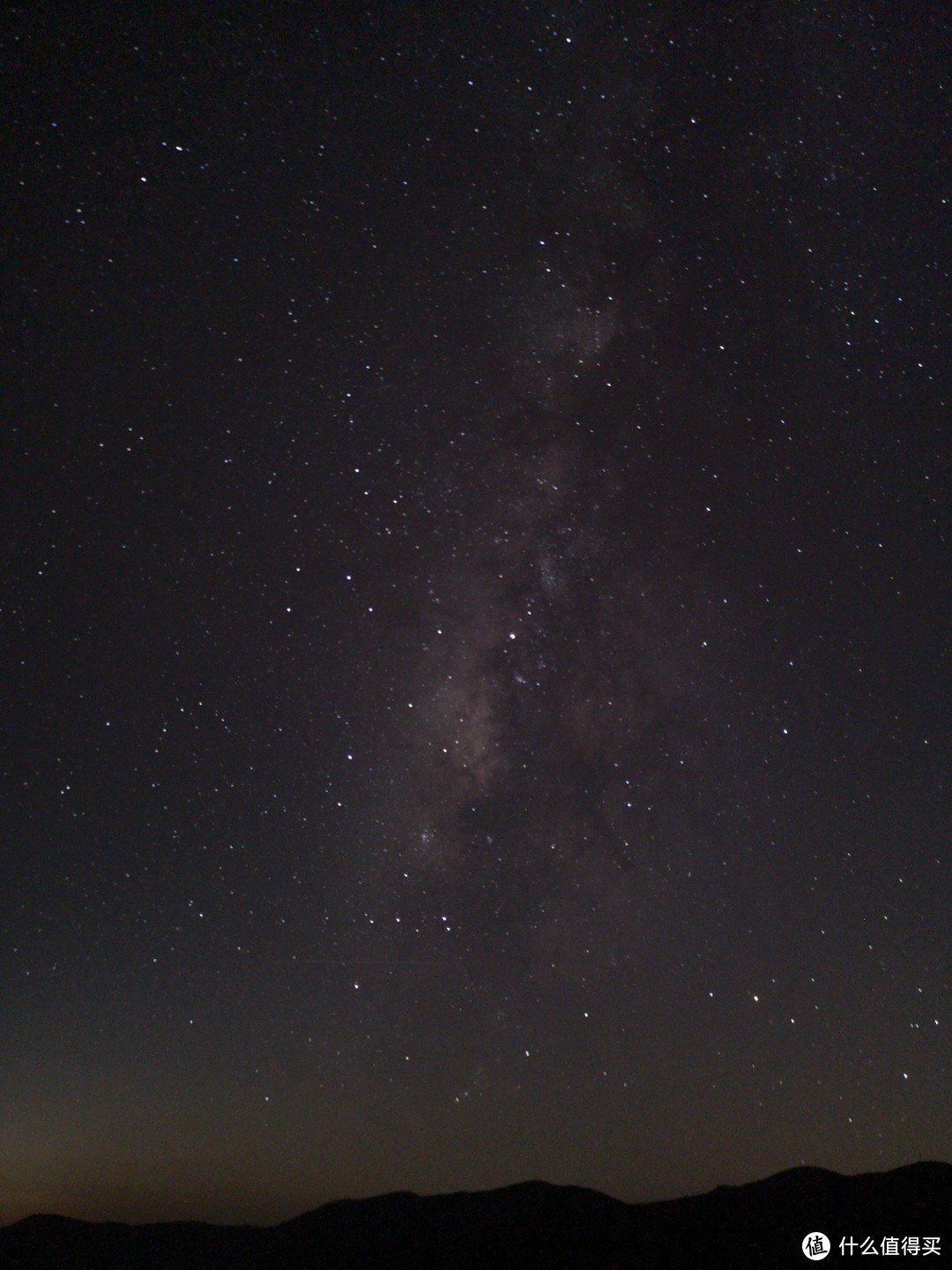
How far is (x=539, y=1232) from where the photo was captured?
41.8 m

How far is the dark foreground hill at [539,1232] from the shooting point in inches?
1120

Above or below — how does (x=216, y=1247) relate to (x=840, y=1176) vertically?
below

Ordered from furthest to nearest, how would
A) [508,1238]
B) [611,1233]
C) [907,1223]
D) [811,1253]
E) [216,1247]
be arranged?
[216,1247], [508,1238], [611,1233], [907,1223], [811,1253]

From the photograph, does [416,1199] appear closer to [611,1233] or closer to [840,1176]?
[611,1233]

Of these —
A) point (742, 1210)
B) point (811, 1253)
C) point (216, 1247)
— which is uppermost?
point (811, 1253)

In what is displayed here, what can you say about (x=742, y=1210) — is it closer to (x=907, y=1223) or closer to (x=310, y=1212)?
(x=907, y=1223)

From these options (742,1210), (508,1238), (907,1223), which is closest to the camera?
(907,1223)

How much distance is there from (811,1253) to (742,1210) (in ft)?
81.6

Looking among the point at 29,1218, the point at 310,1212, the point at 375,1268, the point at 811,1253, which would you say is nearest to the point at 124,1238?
the point at 29,1218

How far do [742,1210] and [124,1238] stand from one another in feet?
154

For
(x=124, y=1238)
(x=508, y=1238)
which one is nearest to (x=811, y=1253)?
(x=508, y=1238)

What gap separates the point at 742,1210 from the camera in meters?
33.5

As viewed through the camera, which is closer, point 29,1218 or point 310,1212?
point 310,1212

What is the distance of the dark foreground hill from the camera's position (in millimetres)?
28438
